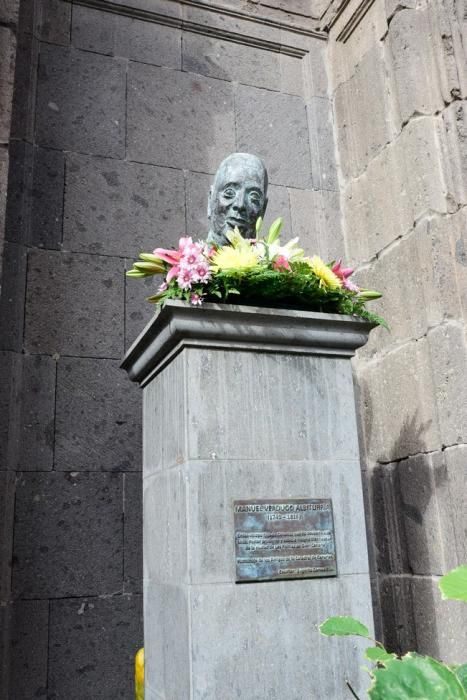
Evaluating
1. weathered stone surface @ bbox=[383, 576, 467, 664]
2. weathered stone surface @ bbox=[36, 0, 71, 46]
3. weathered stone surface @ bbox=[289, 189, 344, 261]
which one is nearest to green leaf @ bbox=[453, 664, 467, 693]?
weathered stone surface @ bbox=[383, 576, 467, 664]

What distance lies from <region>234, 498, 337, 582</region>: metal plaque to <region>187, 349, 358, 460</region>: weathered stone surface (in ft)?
0.73

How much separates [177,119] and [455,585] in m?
5.10

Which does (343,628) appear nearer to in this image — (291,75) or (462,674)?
(462,674)

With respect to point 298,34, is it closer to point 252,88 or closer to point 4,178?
point 252,88

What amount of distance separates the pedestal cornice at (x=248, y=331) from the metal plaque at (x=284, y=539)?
0.70 metres

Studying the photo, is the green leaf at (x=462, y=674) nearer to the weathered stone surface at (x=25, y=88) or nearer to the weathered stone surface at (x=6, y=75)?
the weathered stone surface at (x=6, y=75)

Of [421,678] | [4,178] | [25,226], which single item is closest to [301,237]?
[25,226]

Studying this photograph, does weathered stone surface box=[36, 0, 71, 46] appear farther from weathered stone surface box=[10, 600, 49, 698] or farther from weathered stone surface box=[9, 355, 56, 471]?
weathered stone surface box=[10, 600, 49, 698]

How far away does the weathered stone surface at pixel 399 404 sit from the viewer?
4262 mm

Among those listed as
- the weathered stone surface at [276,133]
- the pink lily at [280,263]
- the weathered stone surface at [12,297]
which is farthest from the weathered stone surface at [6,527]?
the weathered stone surface at [276,133]

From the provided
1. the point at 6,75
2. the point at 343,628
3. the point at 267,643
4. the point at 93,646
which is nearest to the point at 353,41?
the point at 6,75

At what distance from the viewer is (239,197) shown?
3695mm

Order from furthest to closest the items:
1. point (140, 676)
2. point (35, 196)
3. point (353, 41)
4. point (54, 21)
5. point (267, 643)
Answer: point (353, 41), point (54, 21), point (35, 196), point (140, 676), point (267, 643)

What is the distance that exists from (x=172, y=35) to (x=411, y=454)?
388 centimetres
